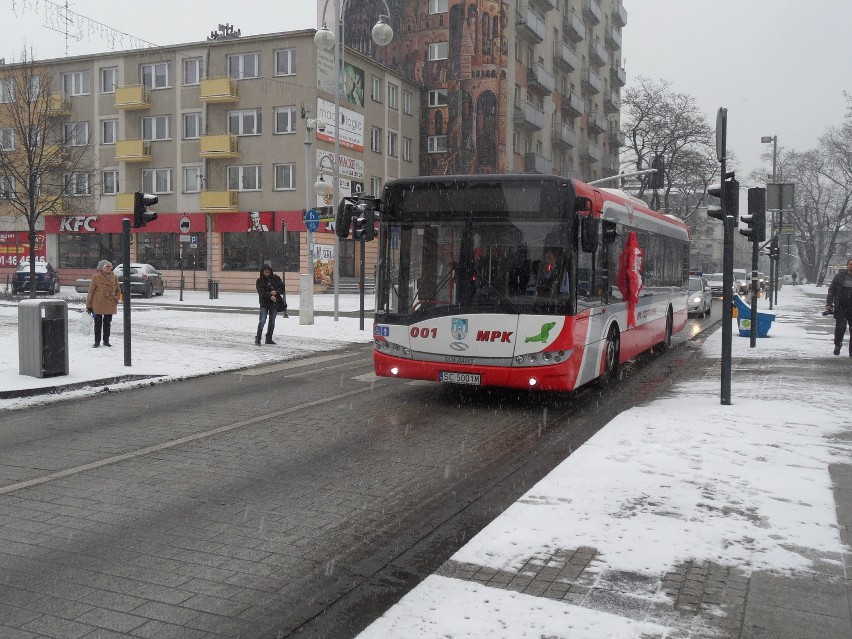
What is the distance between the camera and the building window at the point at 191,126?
4778 cm

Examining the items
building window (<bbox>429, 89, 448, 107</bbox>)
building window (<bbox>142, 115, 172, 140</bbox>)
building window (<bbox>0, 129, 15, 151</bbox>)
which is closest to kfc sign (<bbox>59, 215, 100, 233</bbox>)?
building window (<bbox>0, 129, 15, 151</bbox>)

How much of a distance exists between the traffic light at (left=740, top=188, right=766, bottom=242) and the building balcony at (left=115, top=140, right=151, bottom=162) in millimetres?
40380

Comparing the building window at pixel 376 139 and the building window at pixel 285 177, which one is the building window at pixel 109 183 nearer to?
the building window at pixel 285 177

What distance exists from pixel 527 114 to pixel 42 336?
48.4 meters

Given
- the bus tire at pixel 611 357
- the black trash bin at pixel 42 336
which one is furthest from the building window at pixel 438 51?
A: the black trash bin at pixel 42 336

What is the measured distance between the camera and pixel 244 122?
46344mm

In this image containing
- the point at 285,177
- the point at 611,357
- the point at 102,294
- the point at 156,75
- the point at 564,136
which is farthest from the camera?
the point at 564,136

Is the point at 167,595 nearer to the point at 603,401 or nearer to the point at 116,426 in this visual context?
the point at 116,426

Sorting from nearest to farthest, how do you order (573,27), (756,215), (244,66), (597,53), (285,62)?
(756,215) < (285,62) < (244,66) < (573,27) < (597,53)

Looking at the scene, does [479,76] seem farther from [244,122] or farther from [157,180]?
[157,180]

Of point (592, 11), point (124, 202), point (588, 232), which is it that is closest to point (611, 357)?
point (588, 232)

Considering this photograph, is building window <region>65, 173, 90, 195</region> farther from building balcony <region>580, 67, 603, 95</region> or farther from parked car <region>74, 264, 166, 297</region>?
building balcony <region>580, 67, 603, 95</region>

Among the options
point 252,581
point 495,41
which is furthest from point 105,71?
point 252,581

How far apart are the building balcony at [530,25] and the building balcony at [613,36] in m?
24.3
